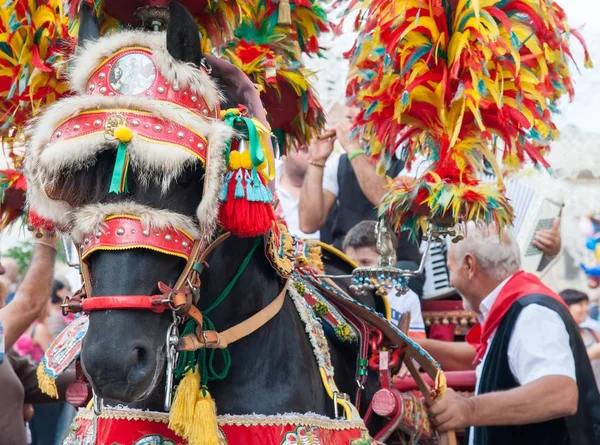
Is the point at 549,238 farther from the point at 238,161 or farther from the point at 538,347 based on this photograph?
the point at 238,161

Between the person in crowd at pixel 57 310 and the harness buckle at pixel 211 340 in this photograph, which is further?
the person in crowd at pixel 57 310

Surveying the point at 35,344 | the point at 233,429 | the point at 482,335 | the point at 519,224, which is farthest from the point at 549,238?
the point at 35,344

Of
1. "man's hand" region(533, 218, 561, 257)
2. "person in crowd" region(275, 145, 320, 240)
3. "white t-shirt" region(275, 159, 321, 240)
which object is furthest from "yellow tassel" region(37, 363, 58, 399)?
"man's hand" region(533, 218, 561, 257)

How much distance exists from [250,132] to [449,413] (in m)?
1.79

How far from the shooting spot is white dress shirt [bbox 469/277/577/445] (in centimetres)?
426

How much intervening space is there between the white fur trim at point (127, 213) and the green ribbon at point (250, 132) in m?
0.32

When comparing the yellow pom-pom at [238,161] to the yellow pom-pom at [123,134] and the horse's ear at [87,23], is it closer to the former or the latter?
the yellow pom-pom at [123,134]

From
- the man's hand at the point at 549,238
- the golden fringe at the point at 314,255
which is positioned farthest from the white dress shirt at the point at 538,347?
the man's hand at the point at 549,238

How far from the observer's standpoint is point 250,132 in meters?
2.70

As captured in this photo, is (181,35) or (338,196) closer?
(181,35)

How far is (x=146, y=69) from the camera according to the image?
105 inches

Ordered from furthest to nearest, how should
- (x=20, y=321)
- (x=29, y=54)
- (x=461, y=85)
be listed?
(x=20, y=321) → (x=461, y=85) → (x=29, y=54)

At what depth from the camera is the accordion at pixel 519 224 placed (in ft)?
19.3

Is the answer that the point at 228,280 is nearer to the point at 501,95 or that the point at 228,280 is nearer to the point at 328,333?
the point at 328,333
